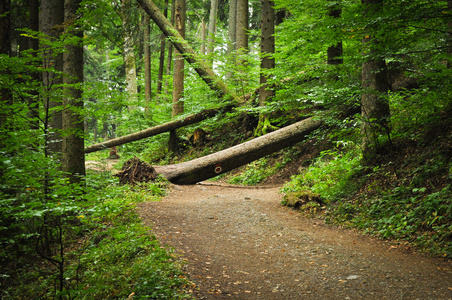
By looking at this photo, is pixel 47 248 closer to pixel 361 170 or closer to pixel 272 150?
pixel 361 170

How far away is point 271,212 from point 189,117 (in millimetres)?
8365

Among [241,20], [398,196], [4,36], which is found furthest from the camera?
[241,20]

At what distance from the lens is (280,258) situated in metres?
4.58

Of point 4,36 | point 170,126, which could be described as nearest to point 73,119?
point 4,36

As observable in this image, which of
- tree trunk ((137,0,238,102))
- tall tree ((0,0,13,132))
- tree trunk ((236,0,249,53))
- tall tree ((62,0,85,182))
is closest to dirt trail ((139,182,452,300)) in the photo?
tall tree ((62,0,85,182))

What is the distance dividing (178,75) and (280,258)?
40.9 ft

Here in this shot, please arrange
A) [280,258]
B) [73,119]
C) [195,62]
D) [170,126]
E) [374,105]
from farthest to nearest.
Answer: [170,126], [195,62], [374,105], [73,119], [280,258]

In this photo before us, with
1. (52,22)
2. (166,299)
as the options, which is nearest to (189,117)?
(52,22)

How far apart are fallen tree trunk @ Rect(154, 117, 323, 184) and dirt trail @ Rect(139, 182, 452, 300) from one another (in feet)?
8.14

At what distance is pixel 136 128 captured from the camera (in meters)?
16.8

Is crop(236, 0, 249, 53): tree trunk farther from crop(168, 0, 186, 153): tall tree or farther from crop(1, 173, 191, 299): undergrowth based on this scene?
crop(1, 173, 191, 299): undergrowth

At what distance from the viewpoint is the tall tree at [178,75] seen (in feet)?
47.8

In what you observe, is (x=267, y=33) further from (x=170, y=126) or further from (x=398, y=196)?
(x=398, y=196)

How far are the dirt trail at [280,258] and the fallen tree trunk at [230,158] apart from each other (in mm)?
2480
